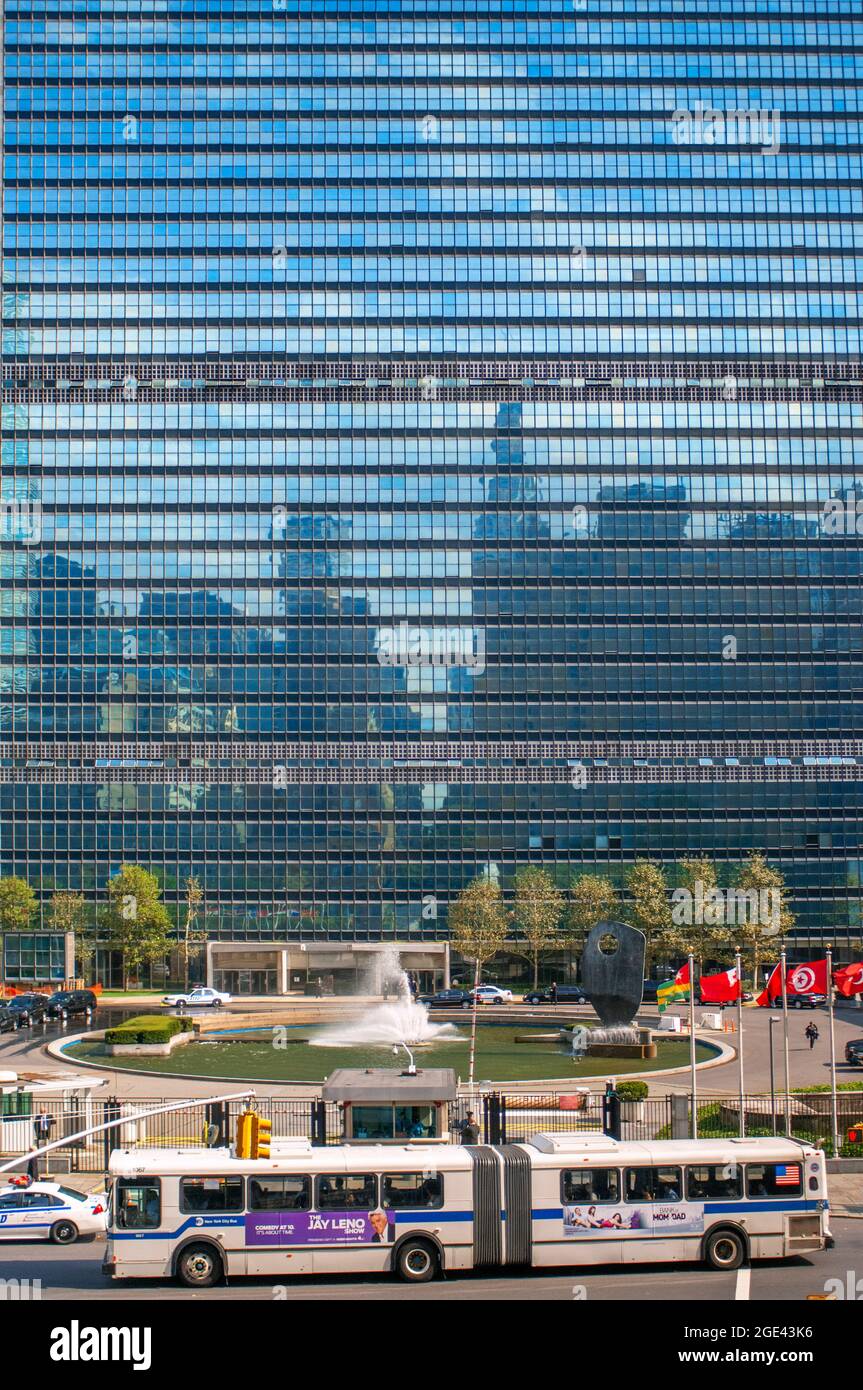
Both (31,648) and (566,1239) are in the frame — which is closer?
(566,1239)

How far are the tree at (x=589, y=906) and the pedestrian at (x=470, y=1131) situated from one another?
69736mm

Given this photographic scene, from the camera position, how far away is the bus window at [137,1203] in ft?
85.4

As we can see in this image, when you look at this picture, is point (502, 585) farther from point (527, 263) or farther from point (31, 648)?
point (31, 648)

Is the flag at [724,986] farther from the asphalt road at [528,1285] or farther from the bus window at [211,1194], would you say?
the bus window at [211,1194]

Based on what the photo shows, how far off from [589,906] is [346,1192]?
81.6 m

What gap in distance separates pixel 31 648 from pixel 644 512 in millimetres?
53209

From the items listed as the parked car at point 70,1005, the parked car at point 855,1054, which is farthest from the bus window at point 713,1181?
the parked car at point 70,1005

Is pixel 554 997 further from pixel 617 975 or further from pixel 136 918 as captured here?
pixel 617 975

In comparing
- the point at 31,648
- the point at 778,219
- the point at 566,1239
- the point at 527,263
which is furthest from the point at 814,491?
the point at 566,1239

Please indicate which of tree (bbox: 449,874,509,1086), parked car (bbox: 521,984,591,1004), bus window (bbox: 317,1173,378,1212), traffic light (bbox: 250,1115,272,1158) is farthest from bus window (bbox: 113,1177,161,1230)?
tree (bbox: 449,874,509,1086)

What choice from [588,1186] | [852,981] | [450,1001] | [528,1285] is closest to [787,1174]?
[588,1186]

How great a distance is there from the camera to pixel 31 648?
392 feet

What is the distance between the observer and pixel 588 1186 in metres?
26.8
